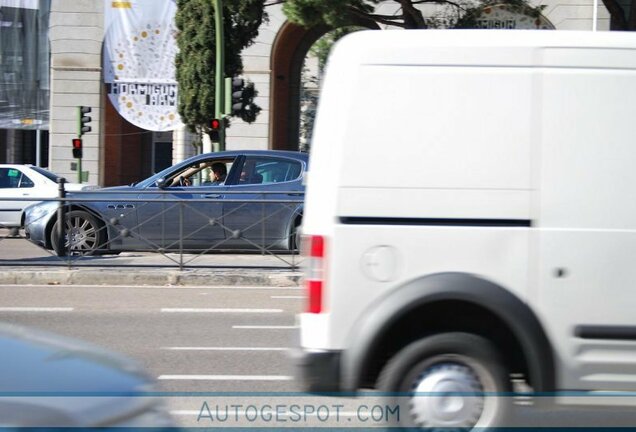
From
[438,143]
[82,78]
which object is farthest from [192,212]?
[82,78]

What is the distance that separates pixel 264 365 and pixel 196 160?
7245mm

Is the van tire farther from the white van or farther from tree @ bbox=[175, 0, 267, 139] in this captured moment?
tree @ bbox=[175, 0, 267, 139]

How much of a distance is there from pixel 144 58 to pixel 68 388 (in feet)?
99.8

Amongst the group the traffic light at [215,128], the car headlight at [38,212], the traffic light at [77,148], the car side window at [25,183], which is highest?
the traffic light at [215,128]

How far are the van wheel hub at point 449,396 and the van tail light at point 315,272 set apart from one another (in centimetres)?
70

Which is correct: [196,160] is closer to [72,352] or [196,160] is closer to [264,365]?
[264,365]

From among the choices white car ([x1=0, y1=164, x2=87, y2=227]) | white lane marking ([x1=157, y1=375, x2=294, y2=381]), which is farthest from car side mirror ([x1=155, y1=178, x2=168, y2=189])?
white car ([x1=0, y1=164, x2=87, y2=227])

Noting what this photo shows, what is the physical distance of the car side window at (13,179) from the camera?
22.3 metres

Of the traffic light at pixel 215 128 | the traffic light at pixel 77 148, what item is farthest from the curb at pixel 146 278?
the traffic light at pixel 77 148

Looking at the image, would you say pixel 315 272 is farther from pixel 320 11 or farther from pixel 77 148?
pixel 77 148

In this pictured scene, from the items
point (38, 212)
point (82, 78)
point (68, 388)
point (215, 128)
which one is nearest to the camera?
point (68, 388)

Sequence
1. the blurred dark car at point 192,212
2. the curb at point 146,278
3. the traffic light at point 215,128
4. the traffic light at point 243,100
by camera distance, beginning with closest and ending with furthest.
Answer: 1. the curb at point 146,278
2. the blurred dark car at point 192,212
3. the traffic light at point 215,128
4. the traffic light at point 243,100

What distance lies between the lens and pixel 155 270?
12.8 meters

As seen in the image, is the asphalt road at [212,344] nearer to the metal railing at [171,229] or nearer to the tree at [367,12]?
the metal railing at [171,229]
